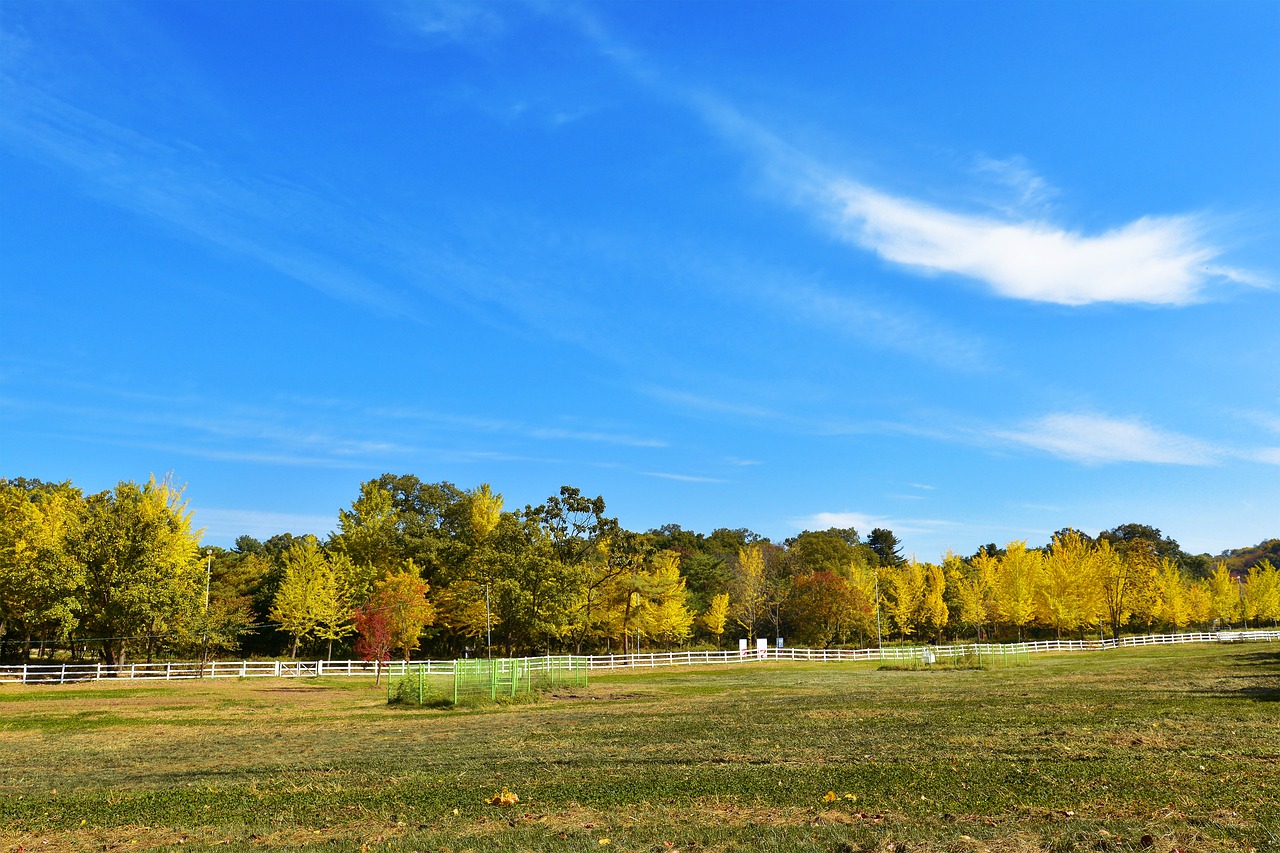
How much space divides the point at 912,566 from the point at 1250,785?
77625mm

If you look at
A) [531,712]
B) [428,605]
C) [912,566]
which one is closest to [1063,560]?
[912,566]

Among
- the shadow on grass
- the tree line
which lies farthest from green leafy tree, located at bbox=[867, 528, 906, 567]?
the shadow on grass

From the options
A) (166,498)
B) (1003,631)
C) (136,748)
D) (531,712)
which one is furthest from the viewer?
(1003,631)

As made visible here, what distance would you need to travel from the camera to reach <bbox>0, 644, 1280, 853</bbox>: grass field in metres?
8.51

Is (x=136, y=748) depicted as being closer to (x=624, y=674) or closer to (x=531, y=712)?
(x=531, y=712)

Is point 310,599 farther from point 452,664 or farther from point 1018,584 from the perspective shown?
point 1018,584

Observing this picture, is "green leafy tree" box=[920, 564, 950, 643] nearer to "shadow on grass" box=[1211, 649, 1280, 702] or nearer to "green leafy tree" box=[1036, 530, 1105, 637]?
"green leafy tree" box=[1036, 530, 1105, 637]

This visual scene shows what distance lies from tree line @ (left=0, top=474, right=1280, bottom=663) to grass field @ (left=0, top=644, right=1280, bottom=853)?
23846 millimetres

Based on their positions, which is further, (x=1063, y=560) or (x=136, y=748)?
(x=1063, y=560)

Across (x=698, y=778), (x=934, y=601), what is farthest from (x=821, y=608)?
(x=698, y=778)

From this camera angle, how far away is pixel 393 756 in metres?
16.0

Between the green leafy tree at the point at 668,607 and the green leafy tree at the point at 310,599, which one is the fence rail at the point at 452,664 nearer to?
the green leafy tree at the point at 310,599

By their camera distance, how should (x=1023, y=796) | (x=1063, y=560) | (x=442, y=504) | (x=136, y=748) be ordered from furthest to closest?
(x=442, y=504), (x=1063, y=560), (x=136, y=748), (x=1023, y=796)

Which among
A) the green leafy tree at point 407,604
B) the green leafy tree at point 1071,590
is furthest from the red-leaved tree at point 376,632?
the green leafy tree at point 1071,590
